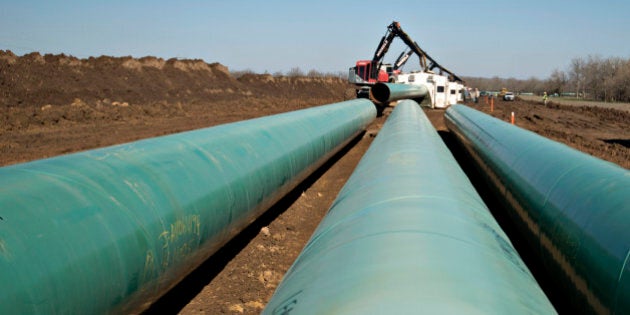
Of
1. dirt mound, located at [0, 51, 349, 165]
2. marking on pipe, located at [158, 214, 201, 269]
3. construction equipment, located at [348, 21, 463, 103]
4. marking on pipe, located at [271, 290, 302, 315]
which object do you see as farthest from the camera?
construction equipment, located at [348, 21, 463, 103]

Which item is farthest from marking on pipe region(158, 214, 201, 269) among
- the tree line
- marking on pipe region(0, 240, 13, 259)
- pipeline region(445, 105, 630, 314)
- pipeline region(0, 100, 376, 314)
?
the tree line

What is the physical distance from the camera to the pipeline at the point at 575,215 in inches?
93.6

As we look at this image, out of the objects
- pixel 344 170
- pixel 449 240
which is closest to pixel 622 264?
pixel 449 240

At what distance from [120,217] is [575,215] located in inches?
118

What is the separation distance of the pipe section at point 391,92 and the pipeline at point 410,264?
44.6 feet

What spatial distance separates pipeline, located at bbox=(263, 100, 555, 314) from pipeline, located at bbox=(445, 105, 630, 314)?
26.3 inches

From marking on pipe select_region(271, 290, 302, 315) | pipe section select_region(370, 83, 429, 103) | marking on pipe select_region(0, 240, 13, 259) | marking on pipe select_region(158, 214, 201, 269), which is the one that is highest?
pipe section select_region(370, 83, 429, 103)

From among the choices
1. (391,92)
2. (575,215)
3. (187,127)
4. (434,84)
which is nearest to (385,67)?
(434,84)

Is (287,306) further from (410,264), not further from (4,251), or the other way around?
(4,251)

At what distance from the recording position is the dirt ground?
13.9 feet

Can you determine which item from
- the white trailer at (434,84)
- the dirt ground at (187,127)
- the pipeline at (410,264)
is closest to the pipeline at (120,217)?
the dirt ground at (187,127)

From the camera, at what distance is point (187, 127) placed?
14422 mm

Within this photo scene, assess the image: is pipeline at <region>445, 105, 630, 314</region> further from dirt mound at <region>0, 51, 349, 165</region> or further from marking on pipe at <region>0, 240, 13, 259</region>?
dirt mound at <region>0, 51, 349, 165</region>

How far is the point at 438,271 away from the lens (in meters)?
1.53
